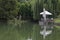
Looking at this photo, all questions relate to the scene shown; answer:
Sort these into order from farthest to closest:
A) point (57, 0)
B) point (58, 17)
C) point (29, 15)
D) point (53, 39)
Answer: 1. point (29, 15)
2. point (58, 17)
3. point (57, 0)
4. point (53, 39)

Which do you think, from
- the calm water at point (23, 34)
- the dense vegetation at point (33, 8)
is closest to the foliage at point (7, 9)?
the dense vegetation at point (33, 8)

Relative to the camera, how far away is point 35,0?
24.5m

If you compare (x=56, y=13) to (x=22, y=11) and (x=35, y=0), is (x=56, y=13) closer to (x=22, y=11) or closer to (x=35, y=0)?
(x=35, y=0)

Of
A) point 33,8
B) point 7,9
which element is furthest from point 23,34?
point 7,9

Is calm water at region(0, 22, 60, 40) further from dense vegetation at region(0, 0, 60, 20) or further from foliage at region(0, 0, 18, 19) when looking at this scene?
foliage at region(0, 0, 18, 19)

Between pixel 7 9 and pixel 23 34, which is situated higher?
pixel 7 9

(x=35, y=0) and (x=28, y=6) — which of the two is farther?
(x=28, y=6)

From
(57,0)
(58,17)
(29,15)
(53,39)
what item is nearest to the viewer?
(53,39)

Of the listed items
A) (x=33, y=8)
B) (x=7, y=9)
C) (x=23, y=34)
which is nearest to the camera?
(x=23, y=34)

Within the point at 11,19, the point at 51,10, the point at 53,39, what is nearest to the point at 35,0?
the point at 51,10

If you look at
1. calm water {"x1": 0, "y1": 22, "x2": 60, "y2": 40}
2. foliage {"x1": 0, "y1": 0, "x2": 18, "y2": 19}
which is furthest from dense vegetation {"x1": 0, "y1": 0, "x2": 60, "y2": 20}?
calm water {"x1": 0, "y1": 22, "x2": 60, "y2": 40}

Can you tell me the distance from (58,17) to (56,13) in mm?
1085

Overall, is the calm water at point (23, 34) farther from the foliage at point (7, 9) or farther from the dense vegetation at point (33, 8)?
the foliage at point (7, 9)

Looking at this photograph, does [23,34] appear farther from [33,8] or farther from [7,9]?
[7,9]
